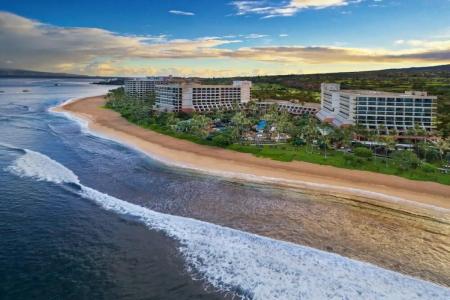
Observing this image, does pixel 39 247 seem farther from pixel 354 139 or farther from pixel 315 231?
pixel 354 139

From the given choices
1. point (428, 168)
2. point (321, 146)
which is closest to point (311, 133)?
point (321, 146)

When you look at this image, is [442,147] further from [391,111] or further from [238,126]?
[238,126]

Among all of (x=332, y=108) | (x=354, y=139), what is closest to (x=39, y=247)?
(x=354, y=139)

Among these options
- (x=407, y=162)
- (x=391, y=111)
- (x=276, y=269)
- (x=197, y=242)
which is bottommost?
(x=276, y=269)

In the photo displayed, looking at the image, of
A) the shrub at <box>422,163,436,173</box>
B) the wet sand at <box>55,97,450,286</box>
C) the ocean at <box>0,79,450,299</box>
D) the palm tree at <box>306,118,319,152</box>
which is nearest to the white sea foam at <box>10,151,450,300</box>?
the ocean at <box>0,79,450,299</box>

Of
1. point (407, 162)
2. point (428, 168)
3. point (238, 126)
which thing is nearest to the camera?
point (428, 168)

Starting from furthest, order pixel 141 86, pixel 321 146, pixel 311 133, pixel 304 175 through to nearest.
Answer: pixel 141 86, pixel 311 133, pixel 321 146, pixel 304 175

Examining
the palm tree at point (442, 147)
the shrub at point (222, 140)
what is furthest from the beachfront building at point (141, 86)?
the palm tree at point (442, 147)
